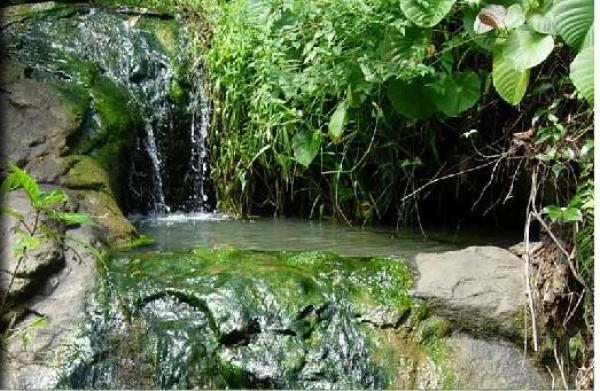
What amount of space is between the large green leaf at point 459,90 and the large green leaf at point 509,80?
63 centimetres

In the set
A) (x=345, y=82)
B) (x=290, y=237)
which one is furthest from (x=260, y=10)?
(x=290, y=237)

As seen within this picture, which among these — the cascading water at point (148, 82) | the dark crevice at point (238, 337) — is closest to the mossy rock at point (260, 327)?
the dark crevice at point (238, 337)

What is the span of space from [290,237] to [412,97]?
957mm

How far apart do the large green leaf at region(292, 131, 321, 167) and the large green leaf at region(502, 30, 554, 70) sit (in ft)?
5.08

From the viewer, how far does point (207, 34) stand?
5289 mm

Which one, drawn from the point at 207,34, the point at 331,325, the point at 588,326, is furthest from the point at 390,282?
the point at 207,34

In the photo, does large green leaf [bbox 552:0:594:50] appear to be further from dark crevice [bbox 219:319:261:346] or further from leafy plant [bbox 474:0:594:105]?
dark crevice [bbox 219:319:261:346]

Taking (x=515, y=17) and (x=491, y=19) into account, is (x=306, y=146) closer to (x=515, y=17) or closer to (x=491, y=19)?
(x=491, y=19)

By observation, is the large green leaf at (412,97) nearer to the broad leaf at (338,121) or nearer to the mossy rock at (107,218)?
the broad leaf at (338,121)

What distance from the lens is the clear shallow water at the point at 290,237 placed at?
3607 mm

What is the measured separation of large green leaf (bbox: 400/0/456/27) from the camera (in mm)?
2951

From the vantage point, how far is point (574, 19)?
2.02 metres

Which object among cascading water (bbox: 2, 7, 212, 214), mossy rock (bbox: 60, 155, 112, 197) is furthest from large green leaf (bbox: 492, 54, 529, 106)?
cascading water (bbox: 2, 7, 212, 214)

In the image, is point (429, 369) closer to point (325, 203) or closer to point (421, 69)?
point (421, 69)
